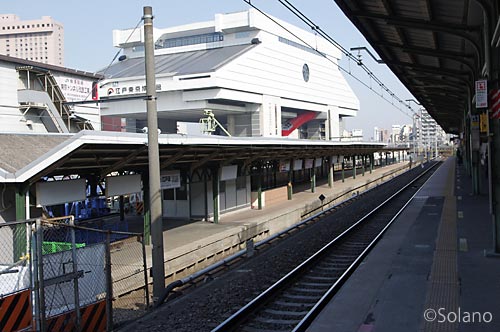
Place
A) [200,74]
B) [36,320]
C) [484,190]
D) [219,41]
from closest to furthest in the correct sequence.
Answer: [36,320] < [484,190] < [200,74] < [219,41]

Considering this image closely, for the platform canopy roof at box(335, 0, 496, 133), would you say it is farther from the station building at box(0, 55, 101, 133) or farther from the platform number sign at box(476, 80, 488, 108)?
the station building at box(0, 55, 101, 133)

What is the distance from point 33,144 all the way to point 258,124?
67.0 meters

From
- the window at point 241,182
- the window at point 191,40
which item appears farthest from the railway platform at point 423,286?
the window at point 191,40

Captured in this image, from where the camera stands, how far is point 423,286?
9.34m

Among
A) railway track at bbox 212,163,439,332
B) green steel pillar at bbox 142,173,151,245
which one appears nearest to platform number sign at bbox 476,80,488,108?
railway track at bbox 212,163,439,332

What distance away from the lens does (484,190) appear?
2950 cm

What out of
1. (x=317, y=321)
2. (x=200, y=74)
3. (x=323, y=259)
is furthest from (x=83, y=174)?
(x=200, y=74)

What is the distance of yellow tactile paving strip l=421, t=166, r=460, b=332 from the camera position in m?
7.29

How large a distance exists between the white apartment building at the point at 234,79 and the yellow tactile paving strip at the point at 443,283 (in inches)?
2421

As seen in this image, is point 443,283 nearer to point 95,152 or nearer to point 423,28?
point 423,28

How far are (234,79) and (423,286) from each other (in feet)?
227

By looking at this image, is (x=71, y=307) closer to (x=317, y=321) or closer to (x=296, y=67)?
(x=317, y=321)

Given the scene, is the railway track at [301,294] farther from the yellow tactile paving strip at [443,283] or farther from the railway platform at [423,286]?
the yellow tactile paving strip at [443,283]

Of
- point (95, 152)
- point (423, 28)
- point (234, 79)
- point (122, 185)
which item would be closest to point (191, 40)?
point (234, 79)
